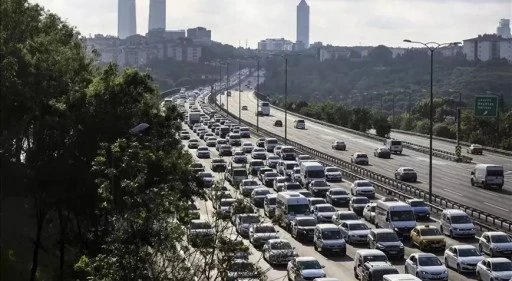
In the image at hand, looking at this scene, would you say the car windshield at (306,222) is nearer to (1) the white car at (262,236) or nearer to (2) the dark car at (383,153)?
(1) the white car at (262,236)

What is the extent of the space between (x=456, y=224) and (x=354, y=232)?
4.72m

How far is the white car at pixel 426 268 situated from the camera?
30484 millimetres

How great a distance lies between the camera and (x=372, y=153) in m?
88.9

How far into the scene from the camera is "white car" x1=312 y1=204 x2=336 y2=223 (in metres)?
45.0

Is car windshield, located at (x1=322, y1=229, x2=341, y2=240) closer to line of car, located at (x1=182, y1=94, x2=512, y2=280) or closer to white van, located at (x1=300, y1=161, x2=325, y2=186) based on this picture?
line of car, located at (x1=182, y1=94, x2=512, y2=280)

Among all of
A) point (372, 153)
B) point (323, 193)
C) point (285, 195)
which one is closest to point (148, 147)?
point (285, 195)

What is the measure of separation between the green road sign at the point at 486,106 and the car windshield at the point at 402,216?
133ft

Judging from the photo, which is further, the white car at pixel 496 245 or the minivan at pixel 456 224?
the minivan at pixel 456 224

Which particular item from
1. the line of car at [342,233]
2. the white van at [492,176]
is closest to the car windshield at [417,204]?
the line of car at [342,233]

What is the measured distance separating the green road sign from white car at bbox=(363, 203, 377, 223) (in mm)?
36386

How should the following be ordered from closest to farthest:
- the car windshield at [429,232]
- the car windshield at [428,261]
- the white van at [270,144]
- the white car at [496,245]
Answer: the car windshield at [428,261]
the white car at [496,245]
the car windshield at [429,232]
the white van at [270,144]

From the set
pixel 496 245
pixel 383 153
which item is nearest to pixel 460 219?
pixel 496 245

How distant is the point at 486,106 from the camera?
263 ft

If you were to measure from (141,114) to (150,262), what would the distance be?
1412 centimetres
